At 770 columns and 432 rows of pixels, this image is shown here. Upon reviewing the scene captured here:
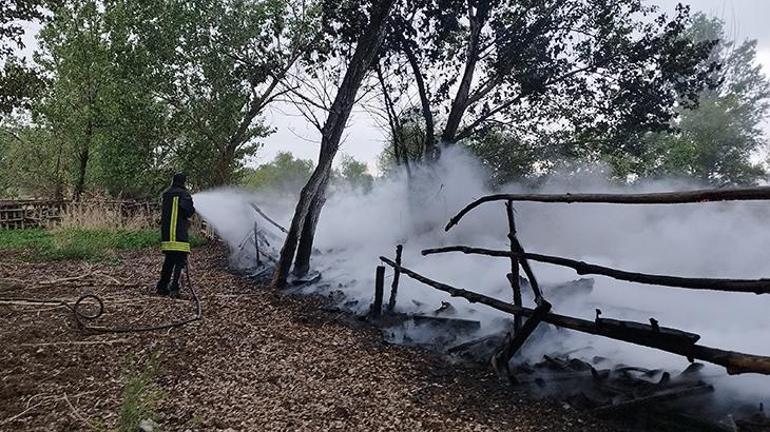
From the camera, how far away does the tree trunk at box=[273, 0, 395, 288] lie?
7.70 m

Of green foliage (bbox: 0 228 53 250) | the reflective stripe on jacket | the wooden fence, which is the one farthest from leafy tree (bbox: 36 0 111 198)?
the reflective stripe on jacket

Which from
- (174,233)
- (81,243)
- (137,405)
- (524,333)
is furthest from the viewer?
(81,243)

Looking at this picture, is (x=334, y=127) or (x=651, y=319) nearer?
(x=651, y=319)

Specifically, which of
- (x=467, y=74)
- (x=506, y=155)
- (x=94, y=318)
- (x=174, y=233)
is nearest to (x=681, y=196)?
(x=94, y=318)

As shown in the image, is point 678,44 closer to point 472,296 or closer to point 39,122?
point 472,296

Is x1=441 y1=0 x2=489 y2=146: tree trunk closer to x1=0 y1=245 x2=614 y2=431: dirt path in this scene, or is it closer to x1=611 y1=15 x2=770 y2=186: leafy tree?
x1=0 y1=245 x2=614 y2=431: dirt path

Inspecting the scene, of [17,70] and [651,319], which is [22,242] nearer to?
[17,70]

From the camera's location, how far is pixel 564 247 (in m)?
11.1

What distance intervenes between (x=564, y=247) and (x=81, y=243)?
10912mm

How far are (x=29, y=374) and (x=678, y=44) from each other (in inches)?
480

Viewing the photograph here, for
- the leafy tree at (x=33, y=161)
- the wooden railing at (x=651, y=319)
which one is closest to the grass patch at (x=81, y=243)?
the wooden railing at (x=651, y=319)

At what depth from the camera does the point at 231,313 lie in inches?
235

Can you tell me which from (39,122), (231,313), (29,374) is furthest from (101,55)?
(29,374)

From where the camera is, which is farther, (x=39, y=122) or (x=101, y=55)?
(x=39, y=122)
